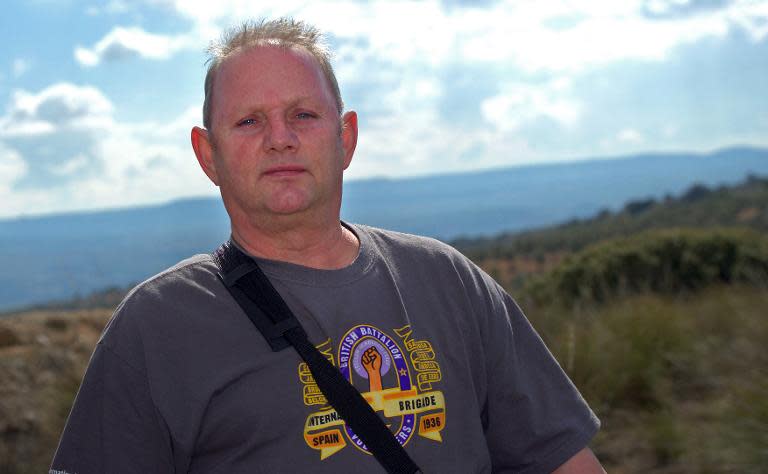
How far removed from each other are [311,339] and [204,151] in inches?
26.8

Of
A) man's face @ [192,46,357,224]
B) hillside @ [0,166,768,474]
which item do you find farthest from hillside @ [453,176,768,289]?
man's face @ [192,46,357,224]

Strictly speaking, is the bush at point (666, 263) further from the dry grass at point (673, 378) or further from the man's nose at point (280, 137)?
the man's nose at point (280, 137)

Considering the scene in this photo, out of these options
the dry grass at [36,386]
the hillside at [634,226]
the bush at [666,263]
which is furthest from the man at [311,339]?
the hillside at [634,226]

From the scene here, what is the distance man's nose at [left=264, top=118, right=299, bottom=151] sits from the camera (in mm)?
2361

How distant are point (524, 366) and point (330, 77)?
38.8 inches

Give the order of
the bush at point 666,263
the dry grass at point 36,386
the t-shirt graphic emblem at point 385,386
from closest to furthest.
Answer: the t-shirt graphic emblem at point 385,386 → the dry grass at point 36,386 → the bush at point 666,263

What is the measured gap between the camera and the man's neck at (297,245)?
2.45 metres

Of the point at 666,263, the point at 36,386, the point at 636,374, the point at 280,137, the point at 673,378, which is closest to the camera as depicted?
the point at 280,137

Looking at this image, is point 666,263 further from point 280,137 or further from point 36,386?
point 280,137

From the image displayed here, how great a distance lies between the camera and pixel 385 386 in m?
2.25

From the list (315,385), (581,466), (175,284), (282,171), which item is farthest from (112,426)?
(581,466)

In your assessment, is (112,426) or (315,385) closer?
(112,426)

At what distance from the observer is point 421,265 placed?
255 centimetres

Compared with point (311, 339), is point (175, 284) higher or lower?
higher
